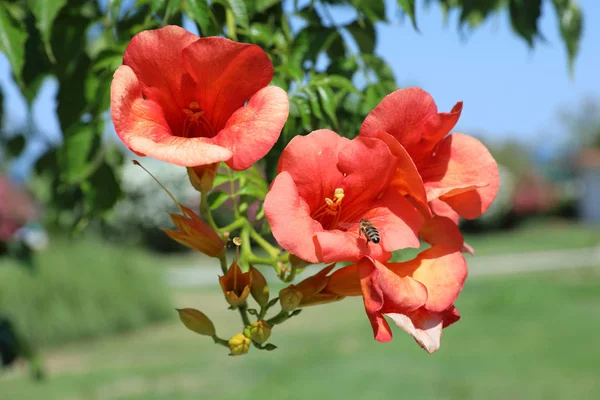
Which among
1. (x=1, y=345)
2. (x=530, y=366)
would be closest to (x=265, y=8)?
(x=1, y=345)

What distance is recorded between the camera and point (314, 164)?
1.01 m

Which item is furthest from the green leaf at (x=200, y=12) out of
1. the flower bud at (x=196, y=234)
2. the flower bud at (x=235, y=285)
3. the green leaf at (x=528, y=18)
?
the green leaf at (x=528, y=18)

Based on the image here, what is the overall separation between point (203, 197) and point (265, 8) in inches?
27.2

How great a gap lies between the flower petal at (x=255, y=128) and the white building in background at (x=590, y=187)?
45.4m

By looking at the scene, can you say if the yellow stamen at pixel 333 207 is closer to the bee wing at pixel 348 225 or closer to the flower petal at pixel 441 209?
the bee wing at pixel 348 225

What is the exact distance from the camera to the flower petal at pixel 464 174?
44.2 inches

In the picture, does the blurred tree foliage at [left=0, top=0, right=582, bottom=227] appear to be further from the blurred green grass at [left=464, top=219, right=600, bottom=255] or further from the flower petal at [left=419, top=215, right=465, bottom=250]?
the blurred green grass at [left=464, top=219, right=600, bottom=255]

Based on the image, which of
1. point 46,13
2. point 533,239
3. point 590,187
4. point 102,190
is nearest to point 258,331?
point 46,13

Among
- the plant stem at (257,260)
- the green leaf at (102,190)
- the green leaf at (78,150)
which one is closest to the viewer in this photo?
the plant stem at (257,260)

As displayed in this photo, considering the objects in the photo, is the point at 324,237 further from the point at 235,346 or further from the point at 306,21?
the point at 306,21

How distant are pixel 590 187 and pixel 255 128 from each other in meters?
47.9

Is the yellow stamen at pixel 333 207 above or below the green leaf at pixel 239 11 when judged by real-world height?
below

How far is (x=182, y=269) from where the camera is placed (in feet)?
71.2

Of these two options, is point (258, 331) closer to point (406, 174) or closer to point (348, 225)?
point (348, 225)
